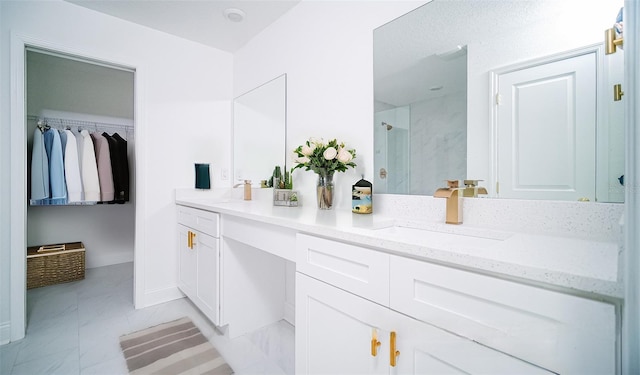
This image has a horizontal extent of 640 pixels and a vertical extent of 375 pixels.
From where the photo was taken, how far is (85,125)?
129 inches

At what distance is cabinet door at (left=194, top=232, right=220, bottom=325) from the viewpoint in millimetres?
1776

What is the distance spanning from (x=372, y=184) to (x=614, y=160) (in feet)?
3.00

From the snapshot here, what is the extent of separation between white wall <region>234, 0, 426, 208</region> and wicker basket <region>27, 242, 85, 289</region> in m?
2.57

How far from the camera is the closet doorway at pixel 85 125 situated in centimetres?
295

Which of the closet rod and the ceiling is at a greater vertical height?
the ceiling

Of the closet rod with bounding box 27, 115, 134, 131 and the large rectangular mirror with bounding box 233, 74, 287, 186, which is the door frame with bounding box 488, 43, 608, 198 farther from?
the closet rod with bounding box 27, 115, 134, 131

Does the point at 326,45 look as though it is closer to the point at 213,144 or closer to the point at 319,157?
the point at 319,157

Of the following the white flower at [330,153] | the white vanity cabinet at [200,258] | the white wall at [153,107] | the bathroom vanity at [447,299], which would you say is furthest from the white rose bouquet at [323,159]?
the white wall at [153,107]

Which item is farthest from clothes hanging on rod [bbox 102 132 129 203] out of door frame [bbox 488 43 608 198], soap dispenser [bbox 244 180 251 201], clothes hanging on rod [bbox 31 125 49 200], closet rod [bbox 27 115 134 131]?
door frame [bbox 488 43 608 198]

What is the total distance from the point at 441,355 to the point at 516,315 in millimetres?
224

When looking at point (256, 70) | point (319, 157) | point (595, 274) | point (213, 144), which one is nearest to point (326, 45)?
point (319, 157)

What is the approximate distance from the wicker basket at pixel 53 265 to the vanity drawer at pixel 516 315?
11.4ft

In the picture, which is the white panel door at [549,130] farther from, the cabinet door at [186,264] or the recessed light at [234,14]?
the cabinet door at [186,264]

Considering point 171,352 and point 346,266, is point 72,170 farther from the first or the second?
point 346,266
